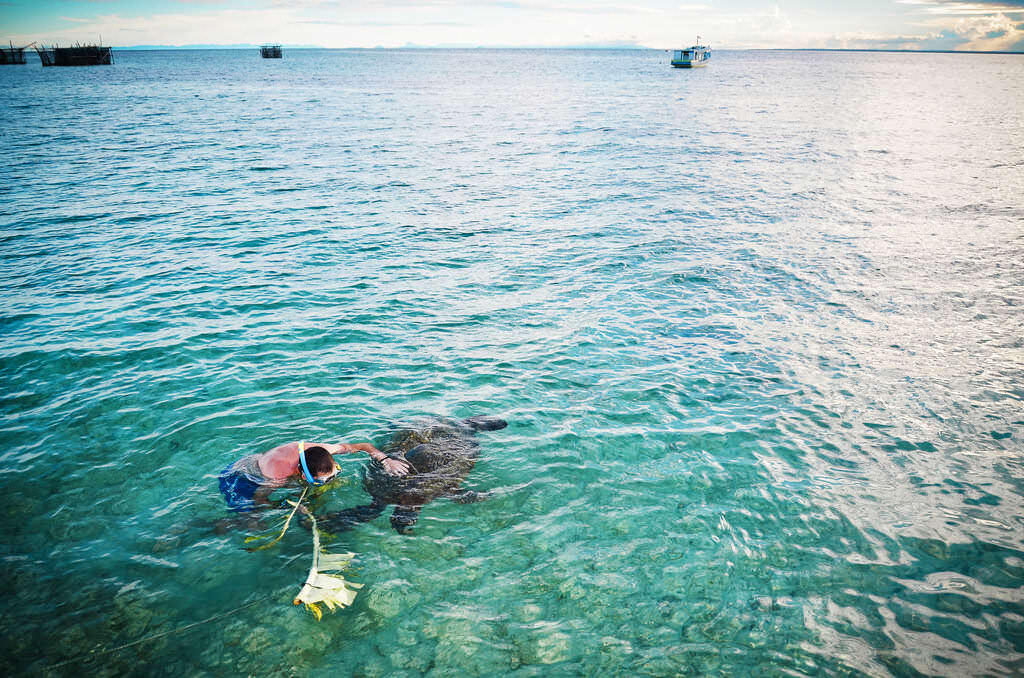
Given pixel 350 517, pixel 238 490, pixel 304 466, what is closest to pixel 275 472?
pixel 238 490

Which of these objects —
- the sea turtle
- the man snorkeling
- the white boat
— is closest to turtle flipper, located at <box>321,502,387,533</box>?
the sea turtle

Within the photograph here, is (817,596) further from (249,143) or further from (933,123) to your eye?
(933,123)

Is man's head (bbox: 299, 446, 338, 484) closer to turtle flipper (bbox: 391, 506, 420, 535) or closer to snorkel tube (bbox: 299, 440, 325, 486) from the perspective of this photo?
snorkel tube (bbox: 299, 440, 325, 486)

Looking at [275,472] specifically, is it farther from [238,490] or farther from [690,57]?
[690,57]

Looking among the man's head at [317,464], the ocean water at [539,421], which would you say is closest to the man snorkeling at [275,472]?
the man's head at [317,464]

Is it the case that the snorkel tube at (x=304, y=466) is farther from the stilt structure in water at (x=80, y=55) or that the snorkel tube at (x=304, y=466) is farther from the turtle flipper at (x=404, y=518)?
the stilt structure in water at (x=80, y=55)

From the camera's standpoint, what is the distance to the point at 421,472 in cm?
861

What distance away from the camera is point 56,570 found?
6961mm

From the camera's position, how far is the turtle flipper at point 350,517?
770 cm

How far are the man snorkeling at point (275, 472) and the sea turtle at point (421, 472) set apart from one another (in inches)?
10.9

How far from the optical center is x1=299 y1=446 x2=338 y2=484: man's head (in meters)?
7.80

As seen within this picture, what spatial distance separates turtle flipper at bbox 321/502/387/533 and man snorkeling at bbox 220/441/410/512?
568 mm

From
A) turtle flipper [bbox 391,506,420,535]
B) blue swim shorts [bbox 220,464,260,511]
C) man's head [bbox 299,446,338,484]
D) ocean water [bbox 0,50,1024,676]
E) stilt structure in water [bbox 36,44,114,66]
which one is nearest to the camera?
ocean water [bbox 0,50,1024,676]

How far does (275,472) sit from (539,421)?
185 inches
